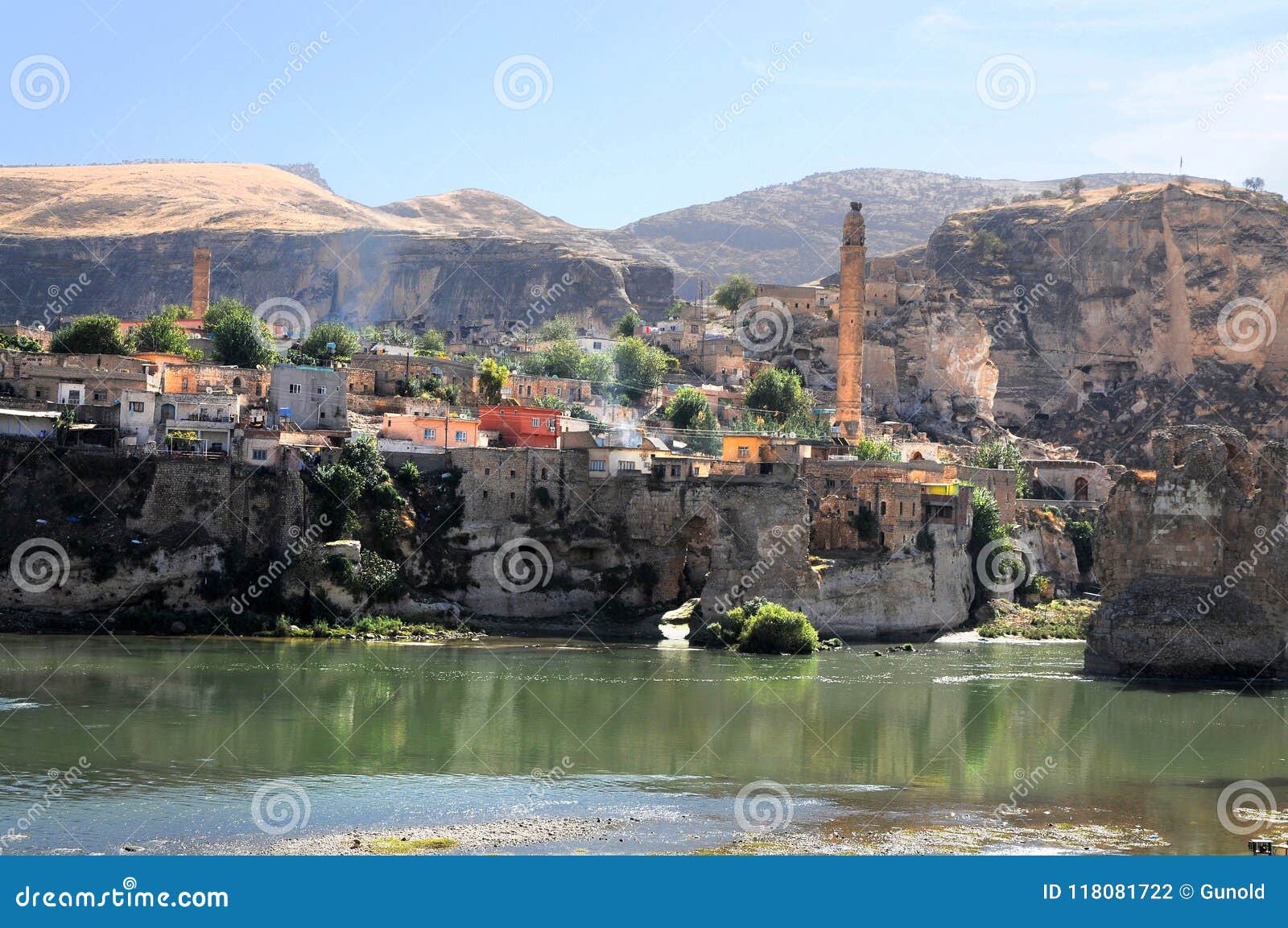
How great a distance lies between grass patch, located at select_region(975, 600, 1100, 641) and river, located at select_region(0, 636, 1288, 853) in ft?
Result: 29.9

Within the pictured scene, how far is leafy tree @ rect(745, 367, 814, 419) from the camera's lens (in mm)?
73188

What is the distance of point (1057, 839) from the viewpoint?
22.9 meters

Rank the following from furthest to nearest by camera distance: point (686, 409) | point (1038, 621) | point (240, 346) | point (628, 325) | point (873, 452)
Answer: point (628, 325) → point (686, 409) → point (240, 346) → point (873, 452) → point (1038, 621)

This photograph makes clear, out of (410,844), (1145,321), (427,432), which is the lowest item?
(410,844)

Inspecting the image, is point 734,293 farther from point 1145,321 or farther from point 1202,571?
point 1202,571

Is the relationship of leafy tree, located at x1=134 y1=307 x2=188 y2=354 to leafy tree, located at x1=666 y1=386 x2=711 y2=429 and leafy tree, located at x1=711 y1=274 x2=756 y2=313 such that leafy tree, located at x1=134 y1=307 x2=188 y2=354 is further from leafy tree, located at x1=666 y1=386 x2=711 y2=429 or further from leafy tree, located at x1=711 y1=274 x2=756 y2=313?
leafy tree, located at x1=711 y1=274 x2=756 y2=313

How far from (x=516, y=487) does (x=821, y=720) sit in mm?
20043

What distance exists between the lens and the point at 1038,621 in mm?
55031

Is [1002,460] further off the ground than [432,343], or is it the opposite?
[432,343]

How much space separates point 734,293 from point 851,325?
2756cm

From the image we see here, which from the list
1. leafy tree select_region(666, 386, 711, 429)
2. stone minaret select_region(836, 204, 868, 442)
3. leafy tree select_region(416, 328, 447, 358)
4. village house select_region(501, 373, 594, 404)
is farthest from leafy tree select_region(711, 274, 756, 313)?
village house select_region(501, 373, 594, 404)

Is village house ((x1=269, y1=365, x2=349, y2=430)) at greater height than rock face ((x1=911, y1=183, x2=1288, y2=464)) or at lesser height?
lesser

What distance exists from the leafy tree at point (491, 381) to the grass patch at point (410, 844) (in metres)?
42.1

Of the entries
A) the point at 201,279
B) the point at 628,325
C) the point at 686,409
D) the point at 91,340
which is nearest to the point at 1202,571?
the point at 686,409
